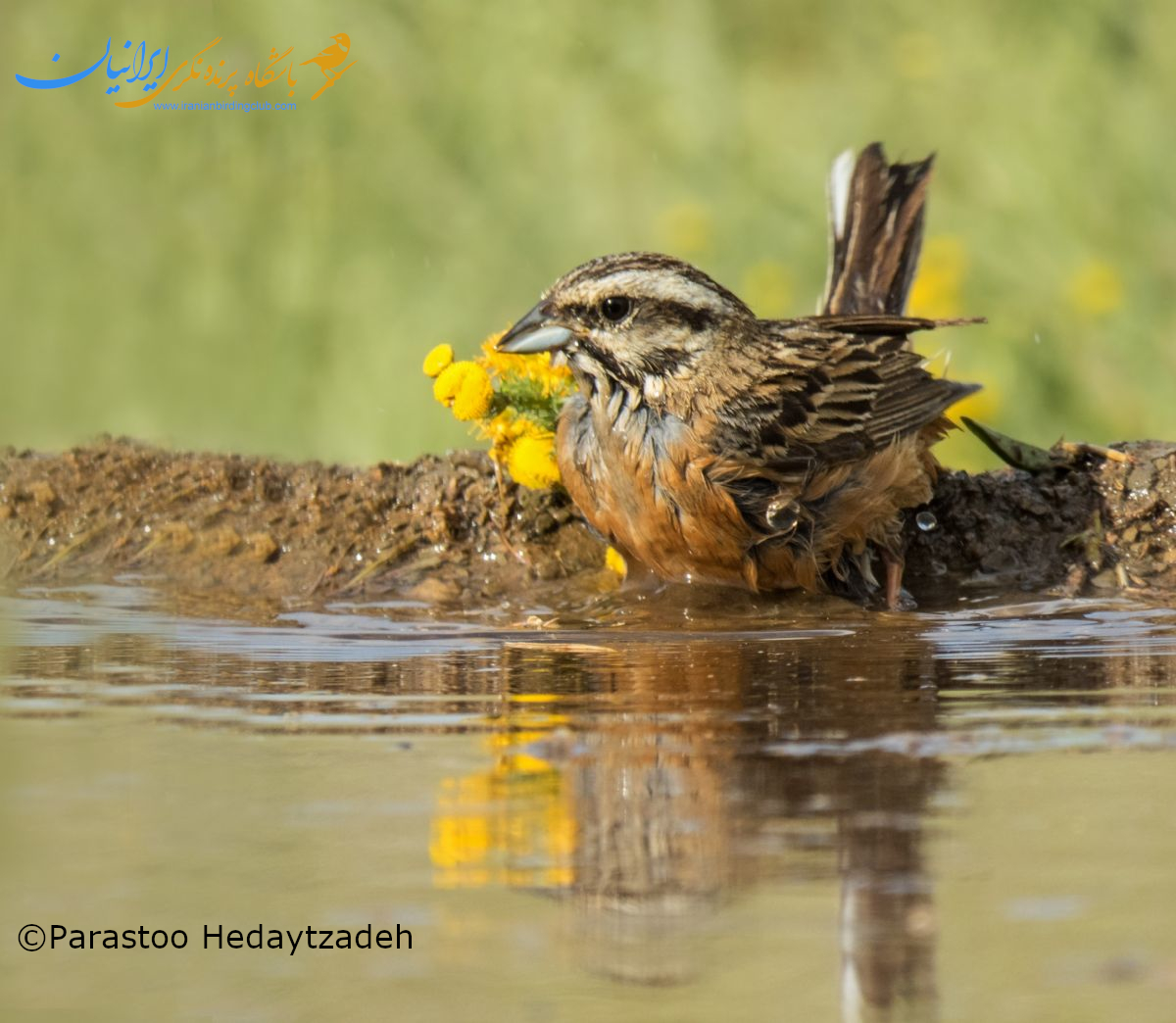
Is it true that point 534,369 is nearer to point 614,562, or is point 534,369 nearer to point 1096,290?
point 614,562

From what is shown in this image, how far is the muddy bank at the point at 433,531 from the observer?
244 inches

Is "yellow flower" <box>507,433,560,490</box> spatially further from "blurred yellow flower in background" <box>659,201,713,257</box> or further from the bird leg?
"blurred yellow flower in background" <box>659,201,713,257</box>

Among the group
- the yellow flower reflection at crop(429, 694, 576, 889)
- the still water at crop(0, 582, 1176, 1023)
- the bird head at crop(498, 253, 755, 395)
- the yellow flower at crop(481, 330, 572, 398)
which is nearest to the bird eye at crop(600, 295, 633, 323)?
the bird head at crop(498, 253, 755, 395)

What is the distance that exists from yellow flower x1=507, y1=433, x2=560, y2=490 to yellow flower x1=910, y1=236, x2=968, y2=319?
2.48m

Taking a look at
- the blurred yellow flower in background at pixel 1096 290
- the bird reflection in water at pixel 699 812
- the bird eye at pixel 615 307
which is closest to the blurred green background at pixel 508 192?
the blurred yellow flower in background at pixel 1096 290

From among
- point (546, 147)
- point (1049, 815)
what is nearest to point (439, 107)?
point (546, 147)

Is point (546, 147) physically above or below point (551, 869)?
above

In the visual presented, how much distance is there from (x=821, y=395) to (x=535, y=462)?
3.10ft

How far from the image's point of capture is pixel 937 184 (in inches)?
335

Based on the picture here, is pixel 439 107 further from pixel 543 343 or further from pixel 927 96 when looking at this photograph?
pixel 543 343

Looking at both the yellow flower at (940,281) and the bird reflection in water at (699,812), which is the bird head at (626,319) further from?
the yellow flower at (940,281)

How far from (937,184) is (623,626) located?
385cm

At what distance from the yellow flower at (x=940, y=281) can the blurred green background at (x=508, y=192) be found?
0.02 meters

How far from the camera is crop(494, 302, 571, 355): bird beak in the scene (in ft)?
18.9
